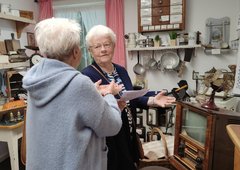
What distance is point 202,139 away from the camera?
4.41ft

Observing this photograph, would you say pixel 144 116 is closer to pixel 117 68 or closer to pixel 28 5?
pixel 117 68

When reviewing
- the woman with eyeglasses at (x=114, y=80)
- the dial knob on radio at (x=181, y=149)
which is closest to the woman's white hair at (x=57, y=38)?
the woman with eyeglasses at (x=114, y=80)

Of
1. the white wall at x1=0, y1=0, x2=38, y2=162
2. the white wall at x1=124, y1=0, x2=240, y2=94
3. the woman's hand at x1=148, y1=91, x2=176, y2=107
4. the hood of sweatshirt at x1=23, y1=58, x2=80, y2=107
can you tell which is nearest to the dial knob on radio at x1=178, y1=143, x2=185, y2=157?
the woman's hand at x1=148, y1=91, x2=176, y2=107

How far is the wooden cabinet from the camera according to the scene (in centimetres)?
274

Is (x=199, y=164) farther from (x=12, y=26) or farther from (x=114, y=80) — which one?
(x=12, y=26)

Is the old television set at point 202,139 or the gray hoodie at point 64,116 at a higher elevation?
the gray hoodie at point 64,116

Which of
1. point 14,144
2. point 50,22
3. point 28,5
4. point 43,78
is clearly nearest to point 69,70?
point 43,78

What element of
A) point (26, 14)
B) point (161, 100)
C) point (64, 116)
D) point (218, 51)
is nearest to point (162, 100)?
point (161, 100)

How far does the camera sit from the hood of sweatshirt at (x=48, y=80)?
82cm

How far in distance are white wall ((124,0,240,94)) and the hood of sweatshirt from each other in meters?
2.34

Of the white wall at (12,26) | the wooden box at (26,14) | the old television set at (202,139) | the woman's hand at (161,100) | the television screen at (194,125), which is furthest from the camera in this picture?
the wooden box at (26,14)

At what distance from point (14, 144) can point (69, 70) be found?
1587mm

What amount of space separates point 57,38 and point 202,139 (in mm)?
1028

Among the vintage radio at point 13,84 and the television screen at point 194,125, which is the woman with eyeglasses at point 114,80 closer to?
the television screen at point 194,125
